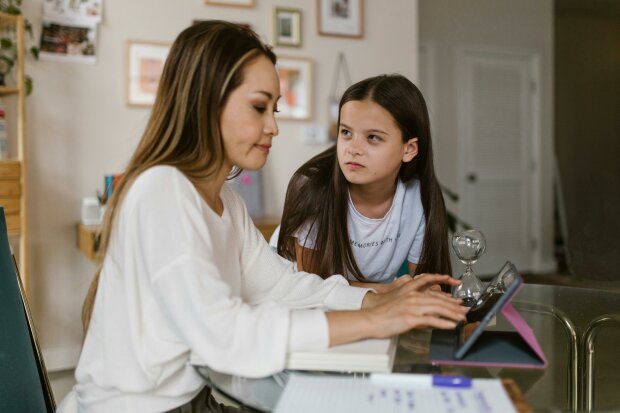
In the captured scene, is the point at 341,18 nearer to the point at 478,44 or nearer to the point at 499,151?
the point at 478,44

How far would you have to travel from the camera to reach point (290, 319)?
0.97 metres

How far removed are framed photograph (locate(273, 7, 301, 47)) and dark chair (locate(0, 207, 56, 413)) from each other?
111 inches

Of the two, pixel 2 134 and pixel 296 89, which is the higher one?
pixel 296 89

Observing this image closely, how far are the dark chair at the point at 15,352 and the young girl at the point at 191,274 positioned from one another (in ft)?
0.55

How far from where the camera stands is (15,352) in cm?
129

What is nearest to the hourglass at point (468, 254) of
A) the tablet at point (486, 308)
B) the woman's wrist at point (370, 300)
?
the tablet at point (486, 308)

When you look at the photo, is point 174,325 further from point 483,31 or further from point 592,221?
point 592,221

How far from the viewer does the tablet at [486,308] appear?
39.0 inches

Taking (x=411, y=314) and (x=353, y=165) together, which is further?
(x=353, y=165)

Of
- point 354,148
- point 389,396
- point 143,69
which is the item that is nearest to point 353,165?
point 354,148

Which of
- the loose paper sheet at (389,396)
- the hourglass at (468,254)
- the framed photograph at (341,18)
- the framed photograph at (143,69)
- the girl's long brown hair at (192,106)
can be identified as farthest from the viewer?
the framed photograph at (341,18)

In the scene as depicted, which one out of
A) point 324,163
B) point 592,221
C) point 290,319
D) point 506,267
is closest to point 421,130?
point 324,163

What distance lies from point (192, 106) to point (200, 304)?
13.3 inches

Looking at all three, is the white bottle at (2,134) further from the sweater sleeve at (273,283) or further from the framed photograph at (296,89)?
the sweater sleeve at (273,283)
